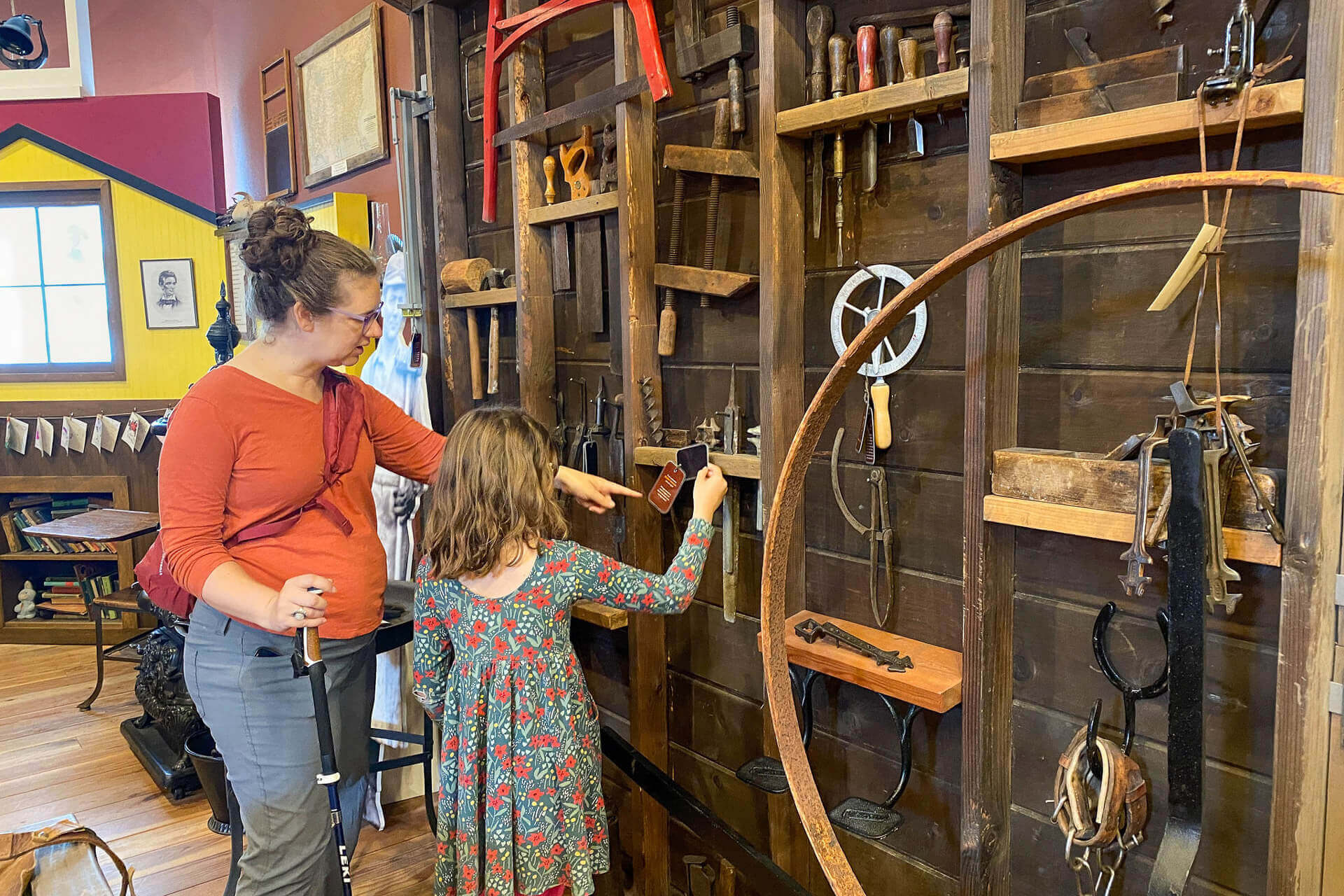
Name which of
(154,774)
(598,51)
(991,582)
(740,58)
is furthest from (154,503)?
(991,582)

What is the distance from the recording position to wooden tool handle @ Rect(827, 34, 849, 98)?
A: 1.62 metres

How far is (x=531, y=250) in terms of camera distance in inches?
98.0

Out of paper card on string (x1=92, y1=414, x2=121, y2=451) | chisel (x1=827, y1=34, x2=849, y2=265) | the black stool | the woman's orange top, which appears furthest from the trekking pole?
paper card on string (x1=92, y1=414, x2=121, y2=451)

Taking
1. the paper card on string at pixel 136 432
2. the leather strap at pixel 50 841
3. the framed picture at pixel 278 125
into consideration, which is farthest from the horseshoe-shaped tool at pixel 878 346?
the paper card on string at pixel 136 432

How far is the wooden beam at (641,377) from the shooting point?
6.75 ft

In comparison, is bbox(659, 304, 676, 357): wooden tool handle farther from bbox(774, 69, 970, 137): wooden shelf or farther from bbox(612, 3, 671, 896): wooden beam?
bbox(774, 69, 970, 137): wooden shelf

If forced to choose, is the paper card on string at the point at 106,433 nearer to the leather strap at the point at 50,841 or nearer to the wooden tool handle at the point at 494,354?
the wooden tool handle at the point at 494,354

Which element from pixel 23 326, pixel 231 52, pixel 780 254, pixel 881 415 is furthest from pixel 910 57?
pixel 23 326

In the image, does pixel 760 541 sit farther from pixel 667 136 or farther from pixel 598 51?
pixel 598 51

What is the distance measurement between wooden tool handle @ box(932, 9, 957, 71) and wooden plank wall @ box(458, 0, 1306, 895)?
104 mm

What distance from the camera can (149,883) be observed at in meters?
2.63

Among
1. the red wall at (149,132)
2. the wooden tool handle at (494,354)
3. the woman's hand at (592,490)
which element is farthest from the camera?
the red wall at (149,132)

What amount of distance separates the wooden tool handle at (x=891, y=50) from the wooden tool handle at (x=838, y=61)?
8 centimetres

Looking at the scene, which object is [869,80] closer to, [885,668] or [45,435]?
[885,668]
